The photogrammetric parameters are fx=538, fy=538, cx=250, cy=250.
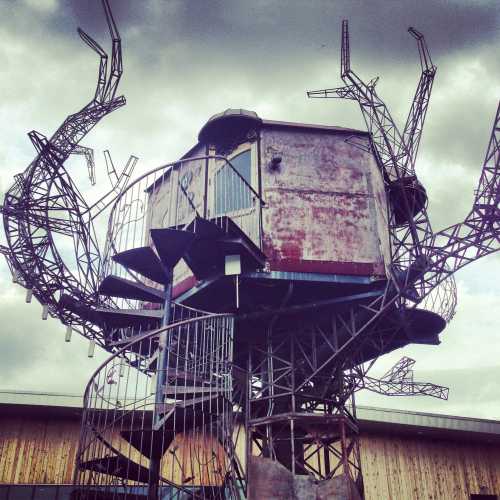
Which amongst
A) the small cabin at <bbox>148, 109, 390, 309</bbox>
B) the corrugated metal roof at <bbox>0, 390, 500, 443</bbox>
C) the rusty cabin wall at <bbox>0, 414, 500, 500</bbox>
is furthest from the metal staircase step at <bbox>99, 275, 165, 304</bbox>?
the rusty cabin wall at <bbox>0, 414, 500, 500</bbox>

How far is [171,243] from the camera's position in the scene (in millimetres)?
10203

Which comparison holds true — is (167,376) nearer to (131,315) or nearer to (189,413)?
(189,413)

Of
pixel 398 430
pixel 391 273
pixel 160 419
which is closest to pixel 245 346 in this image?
pixel 391 273

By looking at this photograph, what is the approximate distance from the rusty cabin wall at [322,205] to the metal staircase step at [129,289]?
3061 millimetres

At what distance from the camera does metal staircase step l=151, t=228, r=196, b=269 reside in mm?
9883

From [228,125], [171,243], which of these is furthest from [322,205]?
[171,243]

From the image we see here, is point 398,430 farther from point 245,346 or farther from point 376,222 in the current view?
point 376,222

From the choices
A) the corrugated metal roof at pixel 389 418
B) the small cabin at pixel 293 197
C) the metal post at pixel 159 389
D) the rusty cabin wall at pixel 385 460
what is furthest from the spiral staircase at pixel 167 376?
the rusty cabin wall at pixel 385 460

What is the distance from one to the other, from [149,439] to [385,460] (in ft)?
35.2

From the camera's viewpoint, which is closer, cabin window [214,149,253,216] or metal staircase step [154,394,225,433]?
metal staircase step [154,394,225,433]

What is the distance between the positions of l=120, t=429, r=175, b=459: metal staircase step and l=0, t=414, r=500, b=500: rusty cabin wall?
717cm

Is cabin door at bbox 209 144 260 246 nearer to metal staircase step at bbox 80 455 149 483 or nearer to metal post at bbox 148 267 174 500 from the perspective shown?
metal post at bbox 148 267 174 500

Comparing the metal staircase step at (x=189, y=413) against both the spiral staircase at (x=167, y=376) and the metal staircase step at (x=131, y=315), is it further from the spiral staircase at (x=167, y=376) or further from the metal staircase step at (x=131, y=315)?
the metal staircase step at (x=131, y=315)

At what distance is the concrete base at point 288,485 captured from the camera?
11.0 metres
